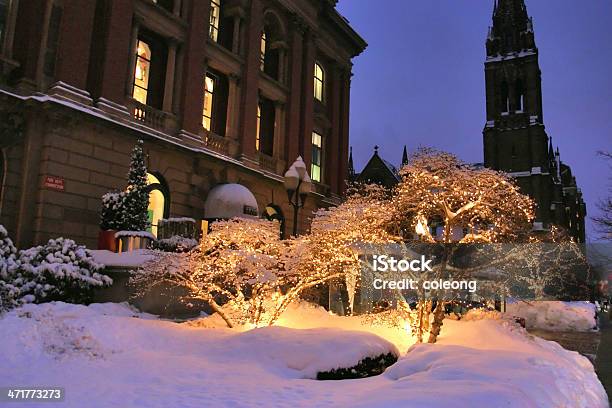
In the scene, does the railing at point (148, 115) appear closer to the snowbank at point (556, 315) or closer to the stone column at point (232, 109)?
the stone column at point (232, 109)

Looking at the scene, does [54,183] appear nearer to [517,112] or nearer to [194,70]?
[194,70]

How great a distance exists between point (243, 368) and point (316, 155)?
23.4 metres

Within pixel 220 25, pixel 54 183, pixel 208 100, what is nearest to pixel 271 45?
pixel 220 25

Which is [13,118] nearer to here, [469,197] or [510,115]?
[469,197]

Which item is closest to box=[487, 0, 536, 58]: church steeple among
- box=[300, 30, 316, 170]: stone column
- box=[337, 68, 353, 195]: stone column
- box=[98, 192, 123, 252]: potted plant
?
box=[337, 68, 353, 195]: stone column

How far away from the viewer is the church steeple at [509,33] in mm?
70000

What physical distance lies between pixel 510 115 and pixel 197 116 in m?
57.6

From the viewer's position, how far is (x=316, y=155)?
1238 inches

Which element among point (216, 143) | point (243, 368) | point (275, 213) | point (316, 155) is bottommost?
point (243, 368)

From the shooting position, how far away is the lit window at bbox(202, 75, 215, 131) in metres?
23.0

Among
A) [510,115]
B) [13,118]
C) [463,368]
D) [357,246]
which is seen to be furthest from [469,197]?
[510,115]

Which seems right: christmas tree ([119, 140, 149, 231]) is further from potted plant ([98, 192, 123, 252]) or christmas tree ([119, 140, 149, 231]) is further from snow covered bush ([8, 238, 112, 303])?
snow covered bush ([8, 238, 112, 303])

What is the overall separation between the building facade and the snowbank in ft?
119

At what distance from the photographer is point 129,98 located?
18.2 m
